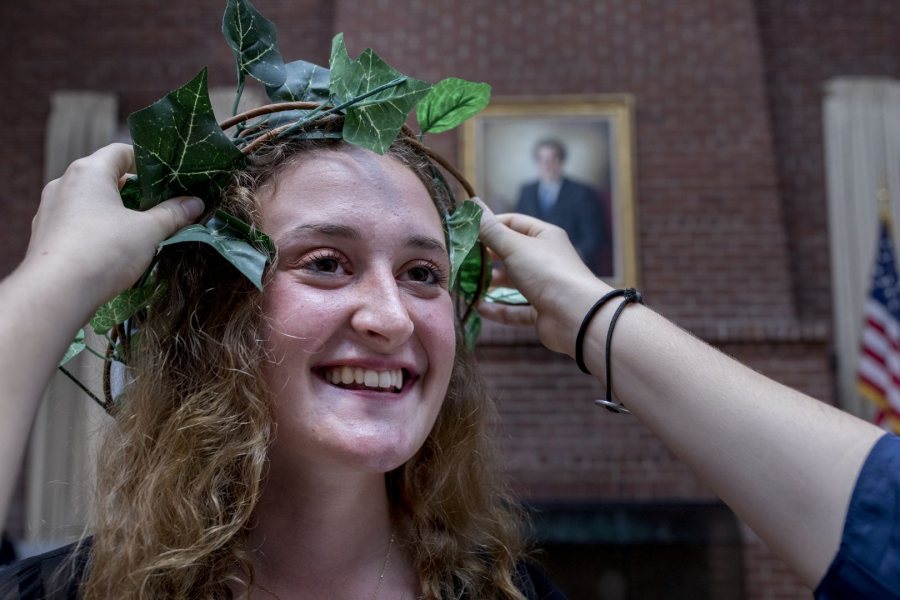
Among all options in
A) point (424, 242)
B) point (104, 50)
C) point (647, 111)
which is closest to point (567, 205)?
point (647, 111)

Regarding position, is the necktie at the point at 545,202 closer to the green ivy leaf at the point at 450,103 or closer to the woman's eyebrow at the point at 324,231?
the green ivy leaf at the point at 450,103

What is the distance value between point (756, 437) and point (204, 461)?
84 cm

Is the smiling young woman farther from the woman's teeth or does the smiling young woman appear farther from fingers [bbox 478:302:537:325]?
fingers [bbox 478:302:537:325]

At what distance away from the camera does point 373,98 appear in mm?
1468

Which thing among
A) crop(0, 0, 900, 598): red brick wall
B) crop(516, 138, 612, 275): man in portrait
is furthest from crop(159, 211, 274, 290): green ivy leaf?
crop(516, 138, 612, 275): man in portrait

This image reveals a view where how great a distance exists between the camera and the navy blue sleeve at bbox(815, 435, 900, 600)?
3.20ft

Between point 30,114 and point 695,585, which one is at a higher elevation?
point 30,114

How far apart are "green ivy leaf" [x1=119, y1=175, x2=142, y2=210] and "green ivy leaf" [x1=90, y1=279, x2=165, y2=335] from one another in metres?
0.15

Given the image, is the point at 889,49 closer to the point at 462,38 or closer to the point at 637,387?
the point at 462,38

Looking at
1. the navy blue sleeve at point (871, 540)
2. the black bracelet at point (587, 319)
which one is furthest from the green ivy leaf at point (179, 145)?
the navy blue sleeve at point (871, 540)

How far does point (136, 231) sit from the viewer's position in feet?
3.85

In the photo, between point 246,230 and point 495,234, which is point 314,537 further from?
point 495,234

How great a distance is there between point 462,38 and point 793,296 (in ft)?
8.90

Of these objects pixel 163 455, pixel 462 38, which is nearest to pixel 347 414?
pixel 163 455
